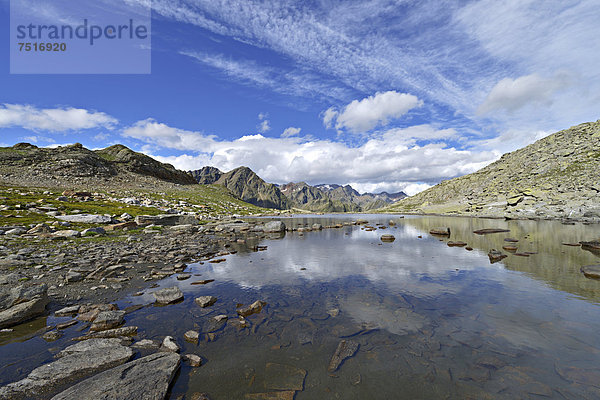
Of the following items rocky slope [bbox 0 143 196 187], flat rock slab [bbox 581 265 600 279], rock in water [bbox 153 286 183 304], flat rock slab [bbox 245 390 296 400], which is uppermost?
rocky slope [bbox 0 143 196 187]

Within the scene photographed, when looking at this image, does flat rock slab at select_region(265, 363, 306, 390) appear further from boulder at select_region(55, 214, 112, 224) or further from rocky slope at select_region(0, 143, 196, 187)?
rocky slope at select_region(0, 143, 196, 187)

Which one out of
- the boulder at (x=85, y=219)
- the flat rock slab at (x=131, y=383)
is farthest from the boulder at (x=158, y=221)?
the flat rock slab at (x=131, y=383)

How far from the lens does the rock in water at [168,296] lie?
44.5ft

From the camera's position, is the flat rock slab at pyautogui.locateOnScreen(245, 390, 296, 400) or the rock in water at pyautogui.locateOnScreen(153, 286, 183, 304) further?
the rock in water at pyautogui.locateOnScreen(153, 286, 183, 304)

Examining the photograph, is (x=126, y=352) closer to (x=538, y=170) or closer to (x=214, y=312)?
(x=214, y=312)

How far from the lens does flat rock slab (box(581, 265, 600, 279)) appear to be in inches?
731

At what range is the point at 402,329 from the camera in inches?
430

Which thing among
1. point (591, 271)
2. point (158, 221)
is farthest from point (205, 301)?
point (158, 221)

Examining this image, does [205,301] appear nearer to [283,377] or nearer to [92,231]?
[283,377]

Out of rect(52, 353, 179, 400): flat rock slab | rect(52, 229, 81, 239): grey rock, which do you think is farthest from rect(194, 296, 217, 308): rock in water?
rect(52, 229, 81, 239): grey rock

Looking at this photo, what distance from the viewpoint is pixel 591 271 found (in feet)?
62.6

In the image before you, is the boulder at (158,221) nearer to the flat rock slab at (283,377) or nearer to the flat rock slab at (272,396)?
the flat rock slab at (283,377)

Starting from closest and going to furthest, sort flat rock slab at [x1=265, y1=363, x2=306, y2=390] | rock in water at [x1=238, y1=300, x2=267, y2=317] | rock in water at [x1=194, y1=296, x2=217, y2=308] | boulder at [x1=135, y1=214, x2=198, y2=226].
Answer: flat rock slab at [x1=265, y1=363, x2=306, y2=390]
rock in water at [x1=238, y1=300, x2=267, y2=317]
rock in water at [x1=194, y1=296, x2=217, y2=308]
boulder at [x1=135, y1=214, x2=198, y2=226]

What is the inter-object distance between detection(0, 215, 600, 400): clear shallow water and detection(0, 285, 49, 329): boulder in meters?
1.05
